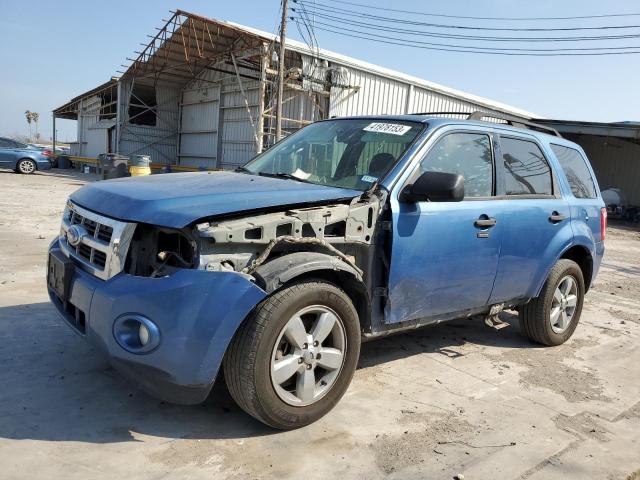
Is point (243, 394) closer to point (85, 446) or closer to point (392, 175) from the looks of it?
point (85, 446)

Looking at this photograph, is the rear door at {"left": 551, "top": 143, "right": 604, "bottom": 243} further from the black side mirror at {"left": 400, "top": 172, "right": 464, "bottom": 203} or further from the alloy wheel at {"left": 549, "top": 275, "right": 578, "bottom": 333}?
the black side mirror at {"left": 400, "top": 172, "right": 464, "bottom": 203}

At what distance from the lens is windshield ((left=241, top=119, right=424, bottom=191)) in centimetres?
A: 356

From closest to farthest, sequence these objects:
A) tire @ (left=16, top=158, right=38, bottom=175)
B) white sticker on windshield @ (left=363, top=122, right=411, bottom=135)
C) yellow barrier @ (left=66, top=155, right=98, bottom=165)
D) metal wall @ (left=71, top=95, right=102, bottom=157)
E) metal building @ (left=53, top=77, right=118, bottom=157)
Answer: white sticker on windshield @ (left=363, top=122, right=411, bottom=135)
tire @ (left=16, top=158, right=38, bottom=175)
metal building @ (left=53, top=77, right=118, bottom=157)
yellow barrier @ (left=66, top=155, right=98, bottom=165)
metal wall @ (left=71, top=95, right=102, bottom=157)

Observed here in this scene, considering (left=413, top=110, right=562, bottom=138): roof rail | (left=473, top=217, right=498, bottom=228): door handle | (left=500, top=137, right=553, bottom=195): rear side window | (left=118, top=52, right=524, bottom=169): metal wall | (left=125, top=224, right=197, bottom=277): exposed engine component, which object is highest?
(left=118, top=52, right=524, bottom=169): metal wall

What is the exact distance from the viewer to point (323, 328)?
2.96 metres

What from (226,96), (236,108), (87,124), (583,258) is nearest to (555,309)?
(583,258)

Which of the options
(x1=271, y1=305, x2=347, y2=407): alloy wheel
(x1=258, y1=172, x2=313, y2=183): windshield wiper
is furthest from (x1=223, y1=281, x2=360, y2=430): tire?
(x1=258, y1=172, x2=313, y2=183): windshield wiper

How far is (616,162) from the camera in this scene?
91.4ft

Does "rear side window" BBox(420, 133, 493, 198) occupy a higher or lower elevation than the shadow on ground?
higher

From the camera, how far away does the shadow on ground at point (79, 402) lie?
111 inches

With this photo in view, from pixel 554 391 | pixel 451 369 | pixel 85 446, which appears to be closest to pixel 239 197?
pixel 85 446

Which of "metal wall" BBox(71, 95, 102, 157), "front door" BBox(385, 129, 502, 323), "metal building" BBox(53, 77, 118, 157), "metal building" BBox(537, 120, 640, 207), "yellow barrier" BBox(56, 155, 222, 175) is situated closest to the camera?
"front door" BBox(385, 129, 502, 323)

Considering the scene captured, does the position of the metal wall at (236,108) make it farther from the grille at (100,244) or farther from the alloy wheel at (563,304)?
the grille at (100,244)

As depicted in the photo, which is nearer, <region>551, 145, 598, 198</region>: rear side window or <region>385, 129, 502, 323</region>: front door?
<region>385, 129, 502, 323</region>: front door
